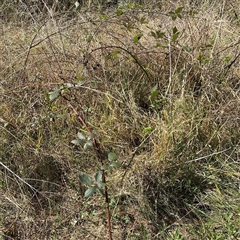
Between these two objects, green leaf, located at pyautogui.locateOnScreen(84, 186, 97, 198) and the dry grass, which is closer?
green leaf, located at pyautogui.locateOnScreen(84, 186, 97, 198)

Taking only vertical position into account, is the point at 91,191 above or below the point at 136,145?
above

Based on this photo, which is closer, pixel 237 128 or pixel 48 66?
pixel 237 128

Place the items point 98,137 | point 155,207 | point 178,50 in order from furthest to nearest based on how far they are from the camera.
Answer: point 178,50
point 98,137
point 155,207

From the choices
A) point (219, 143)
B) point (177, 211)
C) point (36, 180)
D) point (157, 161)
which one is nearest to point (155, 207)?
point (177, 211)

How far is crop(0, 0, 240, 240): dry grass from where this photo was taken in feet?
4.84

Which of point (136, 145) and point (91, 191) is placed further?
point (136, 145)

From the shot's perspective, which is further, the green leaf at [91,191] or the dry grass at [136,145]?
the dry grass at [136,145]

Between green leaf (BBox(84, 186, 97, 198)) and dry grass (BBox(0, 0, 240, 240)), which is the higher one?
green leaf (BBox(84, 186, 97, 198))

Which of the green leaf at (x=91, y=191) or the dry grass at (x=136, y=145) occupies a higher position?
the green leaf at (x=91, y=191)

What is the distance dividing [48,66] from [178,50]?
89cm

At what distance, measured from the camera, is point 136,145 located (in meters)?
1.75

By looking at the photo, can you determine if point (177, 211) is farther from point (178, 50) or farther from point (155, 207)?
point (178, 50)

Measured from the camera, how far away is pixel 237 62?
202cm

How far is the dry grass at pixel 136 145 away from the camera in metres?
1.47
